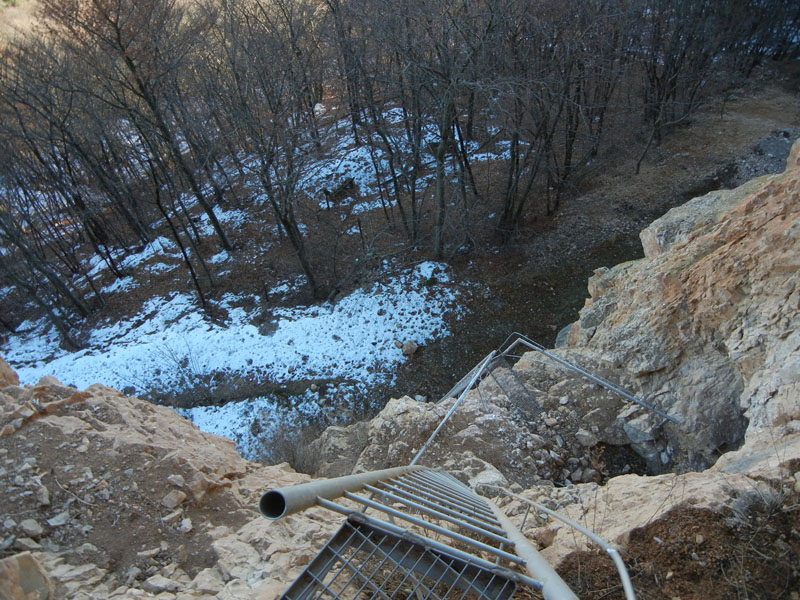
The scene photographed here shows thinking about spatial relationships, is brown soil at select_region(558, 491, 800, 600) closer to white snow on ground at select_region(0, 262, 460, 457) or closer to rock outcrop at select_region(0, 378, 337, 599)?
rock outcrop at select_region(0, 378, 337, 599)

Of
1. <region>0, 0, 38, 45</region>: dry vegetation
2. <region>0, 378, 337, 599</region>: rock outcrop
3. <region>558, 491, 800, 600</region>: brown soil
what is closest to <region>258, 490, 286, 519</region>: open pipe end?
<region>0, 378, 337, 599</region>: rock outcrop

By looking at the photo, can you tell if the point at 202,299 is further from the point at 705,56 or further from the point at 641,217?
the point at 705,56

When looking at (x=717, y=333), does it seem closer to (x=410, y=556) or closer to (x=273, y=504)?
(x=410, y=556)

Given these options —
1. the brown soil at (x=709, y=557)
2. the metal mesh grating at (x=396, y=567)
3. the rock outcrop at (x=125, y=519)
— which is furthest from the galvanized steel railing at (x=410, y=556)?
the rock outcrop at (x=125, y=519)

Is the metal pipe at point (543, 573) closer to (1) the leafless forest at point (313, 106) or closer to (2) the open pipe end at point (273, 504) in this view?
(2) the open pipe end at point (273, 504)

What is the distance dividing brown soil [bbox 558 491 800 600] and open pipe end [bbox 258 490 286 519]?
1.86 meters

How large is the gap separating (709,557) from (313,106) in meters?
16.3

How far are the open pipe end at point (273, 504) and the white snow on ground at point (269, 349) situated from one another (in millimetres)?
8534

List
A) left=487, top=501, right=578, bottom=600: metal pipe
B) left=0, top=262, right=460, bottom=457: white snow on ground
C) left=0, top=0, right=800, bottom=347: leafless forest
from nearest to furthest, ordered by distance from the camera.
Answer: left=487, top=501, right=578, bottom=600: metal pipe
left=0, top=262, right=460, bottom=457: white snow on ground
left=0, top=0, right=800, bottom=347: leafless forest

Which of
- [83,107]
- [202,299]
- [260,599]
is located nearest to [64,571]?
[260,599]

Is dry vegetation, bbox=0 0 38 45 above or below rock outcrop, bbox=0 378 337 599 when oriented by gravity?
above

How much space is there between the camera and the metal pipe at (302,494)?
72.0 inches

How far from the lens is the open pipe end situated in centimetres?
183

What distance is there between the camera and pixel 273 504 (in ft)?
6.07
